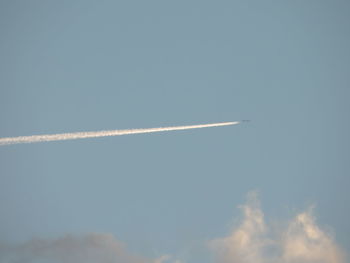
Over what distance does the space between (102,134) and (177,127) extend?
14445 mm

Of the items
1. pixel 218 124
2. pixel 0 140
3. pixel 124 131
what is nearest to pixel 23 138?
pixel 0 140

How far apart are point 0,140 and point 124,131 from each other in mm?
19991

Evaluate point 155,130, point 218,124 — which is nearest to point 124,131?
point 155,130

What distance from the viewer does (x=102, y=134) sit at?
535 feet

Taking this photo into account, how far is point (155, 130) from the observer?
557ft

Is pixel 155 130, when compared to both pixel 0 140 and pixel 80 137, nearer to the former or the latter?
pixel 80 137

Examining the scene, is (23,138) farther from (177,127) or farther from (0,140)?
(177,127)

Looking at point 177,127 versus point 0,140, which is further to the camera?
point 177,127

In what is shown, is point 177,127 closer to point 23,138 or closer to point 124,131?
point 124,131

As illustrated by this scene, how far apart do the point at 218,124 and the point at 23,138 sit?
1244 inches

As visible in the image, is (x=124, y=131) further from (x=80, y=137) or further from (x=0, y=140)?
(x=0, y=140)

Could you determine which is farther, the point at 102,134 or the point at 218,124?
the point at 218,124

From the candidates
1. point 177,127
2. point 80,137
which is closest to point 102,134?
point 80,137

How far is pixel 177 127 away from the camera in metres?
172
